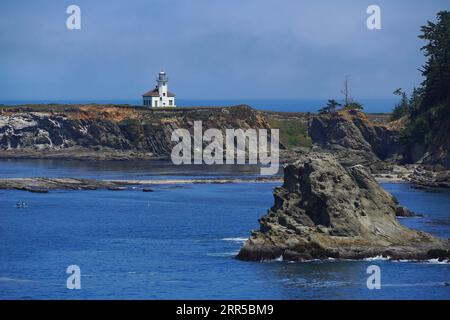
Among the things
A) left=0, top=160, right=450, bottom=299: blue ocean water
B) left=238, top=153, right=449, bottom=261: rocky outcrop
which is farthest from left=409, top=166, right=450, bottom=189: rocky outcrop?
left=238, top=153, right=449, bottom=261: rocky outcrop

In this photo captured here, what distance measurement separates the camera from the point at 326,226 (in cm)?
9069

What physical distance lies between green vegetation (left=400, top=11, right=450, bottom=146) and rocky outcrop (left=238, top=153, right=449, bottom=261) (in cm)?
8636

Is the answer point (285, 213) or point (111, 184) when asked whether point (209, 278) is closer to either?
point (285, 213)

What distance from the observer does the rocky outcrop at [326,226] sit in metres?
89.1

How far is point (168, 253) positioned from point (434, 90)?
323ft

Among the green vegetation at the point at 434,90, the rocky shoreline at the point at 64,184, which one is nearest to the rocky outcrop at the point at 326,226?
the rocky shoreline at the point at 64,184

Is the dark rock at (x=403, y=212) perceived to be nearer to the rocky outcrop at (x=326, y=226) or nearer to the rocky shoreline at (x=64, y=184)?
the rocky outcrop at (x=326, y=226)

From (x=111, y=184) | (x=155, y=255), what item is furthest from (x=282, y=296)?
(x=111, y=184)

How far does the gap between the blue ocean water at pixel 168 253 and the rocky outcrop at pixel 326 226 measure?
4.82 ft

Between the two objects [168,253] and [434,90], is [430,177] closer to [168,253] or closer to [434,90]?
[434,90]

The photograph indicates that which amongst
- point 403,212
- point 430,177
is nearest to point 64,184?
point 430,177
